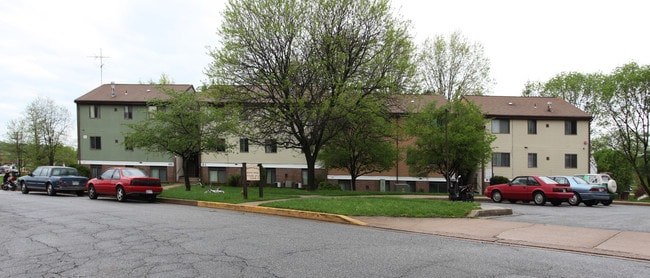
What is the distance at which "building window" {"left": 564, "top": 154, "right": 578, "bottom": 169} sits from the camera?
128 feet

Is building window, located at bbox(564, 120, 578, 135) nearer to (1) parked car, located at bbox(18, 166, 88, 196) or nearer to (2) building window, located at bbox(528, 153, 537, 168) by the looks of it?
(2) building window, located at bbox(528, 153, 537, 168)

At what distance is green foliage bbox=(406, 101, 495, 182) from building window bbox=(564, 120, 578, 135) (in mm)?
13634

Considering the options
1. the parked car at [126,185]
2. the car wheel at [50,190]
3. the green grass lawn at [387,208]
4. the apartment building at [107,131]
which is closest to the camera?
the green grass lawn at [387,208]

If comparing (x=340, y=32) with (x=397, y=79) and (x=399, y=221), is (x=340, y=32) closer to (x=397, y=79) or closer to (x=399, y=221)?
(x=397, y=79)

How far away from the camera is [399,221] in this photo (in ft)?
40.0

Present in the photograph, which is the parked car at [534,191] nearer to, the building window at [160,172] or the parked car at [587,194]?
the parked car at [587,194]

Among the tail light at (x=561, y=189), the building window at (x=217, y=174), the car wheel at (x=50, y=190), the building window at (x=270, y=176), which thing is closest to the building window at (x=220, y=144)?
the car wheel at (x=50, y=190)

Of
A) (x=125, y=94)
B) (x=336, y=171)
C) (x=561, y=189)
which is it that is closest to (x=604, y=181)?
(x=561, y=189)

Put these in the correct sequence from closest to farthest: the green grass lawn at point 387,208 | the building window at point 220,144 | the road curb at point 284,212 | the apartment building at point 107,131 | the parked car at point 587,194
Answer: the road curb at point 284,212 < the green grass lawn at point 387,208 < the parked car at point 587,194 < the building window at point 220,144 < the apartment building at point 107,131

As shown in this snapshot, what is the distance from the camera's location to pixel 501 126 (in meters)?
39.1

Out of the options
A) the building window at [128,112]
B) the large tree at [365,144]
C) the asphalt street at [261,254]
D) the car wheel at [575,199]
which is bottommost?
the car wheel at [575,199]

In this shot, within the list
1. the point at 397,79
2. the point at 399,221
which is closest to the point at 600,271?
the point at 399,221

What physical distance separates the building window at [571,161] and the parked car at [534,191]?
20.0 meters

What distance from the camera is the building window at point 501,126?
3897 cm
